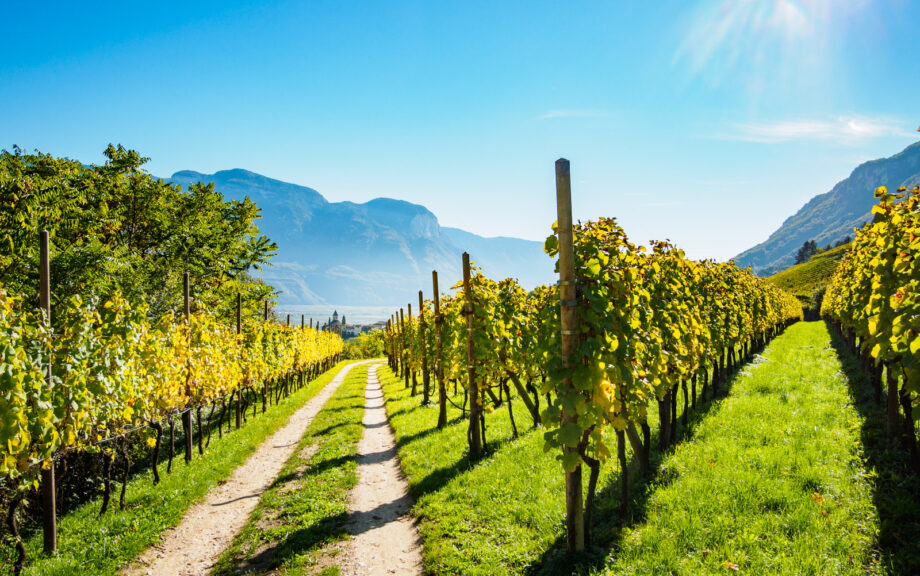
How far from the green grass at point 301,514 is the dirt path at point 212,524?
0.25 metres

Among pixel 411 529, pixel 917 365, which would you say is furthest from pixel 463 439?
pixel 917 365

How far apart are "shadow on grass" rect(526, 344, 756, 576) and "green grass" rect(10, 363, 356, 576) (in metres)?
5.78

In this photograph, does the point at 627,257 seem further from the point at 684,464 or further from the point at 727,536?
the point at 684,464

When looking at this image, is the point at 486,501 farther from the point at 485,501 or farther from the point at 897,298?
the point at 897,298

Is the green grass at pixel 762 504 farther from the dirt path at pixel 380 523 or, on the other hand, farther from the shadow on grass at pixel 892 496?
the dirt path at pixel 380 523

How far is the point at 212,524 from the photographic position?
24.8ft

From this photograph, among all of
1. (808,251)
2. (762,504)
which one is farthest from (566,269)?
(808,251)

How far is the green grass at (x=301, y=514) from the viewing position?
6062mm

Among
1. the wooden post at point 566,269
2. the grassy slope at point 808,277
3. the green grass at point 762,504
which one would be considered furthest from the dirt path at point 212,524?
the grassy slope at point 808,277

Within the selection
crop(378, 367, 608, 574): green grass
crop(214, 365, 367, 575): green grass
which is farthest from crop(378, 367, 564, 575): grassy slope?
crop(214, 365, 367, 575): green grass

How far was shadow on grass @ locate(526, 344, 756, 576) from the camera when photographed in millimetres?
5180

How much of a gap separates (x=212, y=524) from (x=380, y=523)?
2.97 m

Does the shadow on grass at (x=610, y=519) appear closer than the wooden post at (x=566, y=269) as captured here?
No

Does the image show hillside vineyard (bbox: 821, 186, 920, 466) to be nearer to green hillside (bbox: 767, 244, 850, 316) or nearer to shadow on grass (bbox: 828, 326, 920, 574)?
shadow on grass (bbox: 828, 326, 920, 574)
